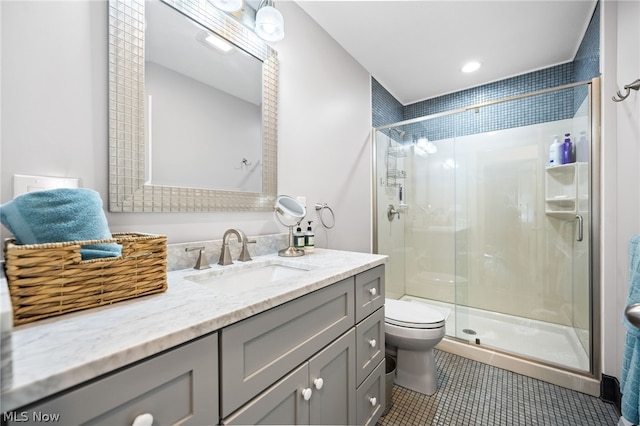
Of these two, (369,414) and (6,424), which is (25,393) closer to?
(6,424)

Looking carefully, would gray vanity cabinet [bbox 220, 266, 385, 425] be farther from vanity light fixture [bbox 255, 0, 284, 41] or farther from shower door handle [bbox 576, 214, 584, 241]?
shower door handle [bbox 576, 214, 584, 241]

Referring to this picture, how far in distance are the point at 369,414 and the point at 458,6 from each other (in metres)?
2.41

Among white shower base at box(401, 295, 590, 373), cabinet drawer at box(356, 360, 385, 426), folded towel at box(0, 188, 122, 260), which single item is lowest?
white shower base at box(401, 295, 590, 373)

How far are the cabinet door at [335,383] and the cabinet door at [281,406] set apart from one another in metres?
0.04

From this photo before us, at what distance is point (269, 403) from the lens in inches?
27.4

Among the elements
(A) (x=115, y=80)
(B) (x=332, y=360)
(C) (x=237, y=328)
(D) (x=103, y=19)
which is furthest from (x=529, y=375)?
(D) (x=103, y=19)

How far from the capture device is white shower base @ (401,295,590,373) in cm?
177

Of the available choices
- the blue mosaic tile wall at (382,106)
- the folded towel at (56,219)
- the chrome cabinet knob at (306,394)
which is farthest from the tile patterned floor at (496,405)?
the blue mosaic tile wall at (382,106)

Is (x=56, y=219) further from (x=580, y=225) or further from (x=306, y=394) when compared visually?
(x=580, y=225)

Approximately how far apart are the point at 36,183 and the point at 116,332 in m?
0.61

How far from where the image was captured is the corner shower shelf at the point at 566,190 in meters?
1.82

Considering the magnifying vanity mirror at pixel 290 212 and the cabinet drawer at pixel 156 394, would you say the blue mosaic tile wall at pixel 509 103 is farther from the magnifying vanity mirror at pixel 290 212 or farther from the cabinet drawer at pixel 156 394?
the cabinet drawer at pixel 156 394

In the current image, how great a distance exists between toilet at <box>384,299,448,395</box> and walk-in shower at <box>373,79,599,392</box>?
655mm

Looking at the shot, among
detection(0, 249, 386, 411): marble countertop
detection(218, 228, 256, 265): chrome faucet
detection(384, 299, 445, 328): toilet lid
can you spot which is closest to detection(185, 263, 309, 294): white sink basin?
detection(218, 228, 256, 265): chrome faucet
